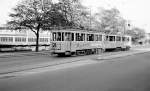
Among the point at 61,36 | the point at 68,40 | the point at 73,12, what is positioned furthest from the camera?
the point at 73,12

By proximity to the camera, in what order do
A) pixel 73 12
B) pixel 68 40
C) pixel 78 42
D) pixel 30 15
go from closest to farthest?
1. pixel 68 40
2. pixel 78 42
3. pixel 30 15
4. pixel 73 12

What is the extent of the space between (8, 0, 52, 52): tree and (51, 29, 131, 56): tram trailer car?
777 cm

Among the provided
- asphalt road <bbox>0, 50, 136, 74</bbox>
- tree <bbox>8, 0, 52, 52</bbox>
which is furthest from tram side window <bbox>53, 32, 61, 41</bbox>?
tree <bbox>8, 0, 52, 52</bbox>

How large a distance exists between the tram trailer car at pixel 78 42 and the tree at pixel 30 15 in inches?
306

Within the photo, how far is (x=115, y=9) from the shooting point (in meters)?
59.4

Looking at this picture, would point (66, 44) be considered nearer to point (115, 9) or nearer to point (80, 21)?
point (80, 21)

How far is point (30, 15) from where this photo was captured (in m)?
25.4

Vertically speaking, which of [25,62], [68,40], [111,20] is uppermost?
[111,20]

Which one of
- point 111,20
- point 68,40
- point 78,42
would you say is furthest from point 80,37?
point 111,20

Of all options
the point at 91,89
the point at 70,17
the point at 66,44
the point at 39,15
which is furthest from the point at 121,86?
the point at 70,17

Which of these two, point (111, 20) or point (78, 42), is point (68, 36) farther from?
point (111, 20)

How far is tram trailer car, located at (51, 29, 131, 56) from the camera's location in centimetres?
1777

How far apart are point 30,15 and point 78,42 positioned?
10708 mm

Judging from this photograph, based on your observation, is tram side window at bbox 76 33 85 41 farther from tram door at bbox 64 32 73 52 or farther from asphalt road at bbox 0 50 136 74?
asphalt road at bbox 0 50 136 74
